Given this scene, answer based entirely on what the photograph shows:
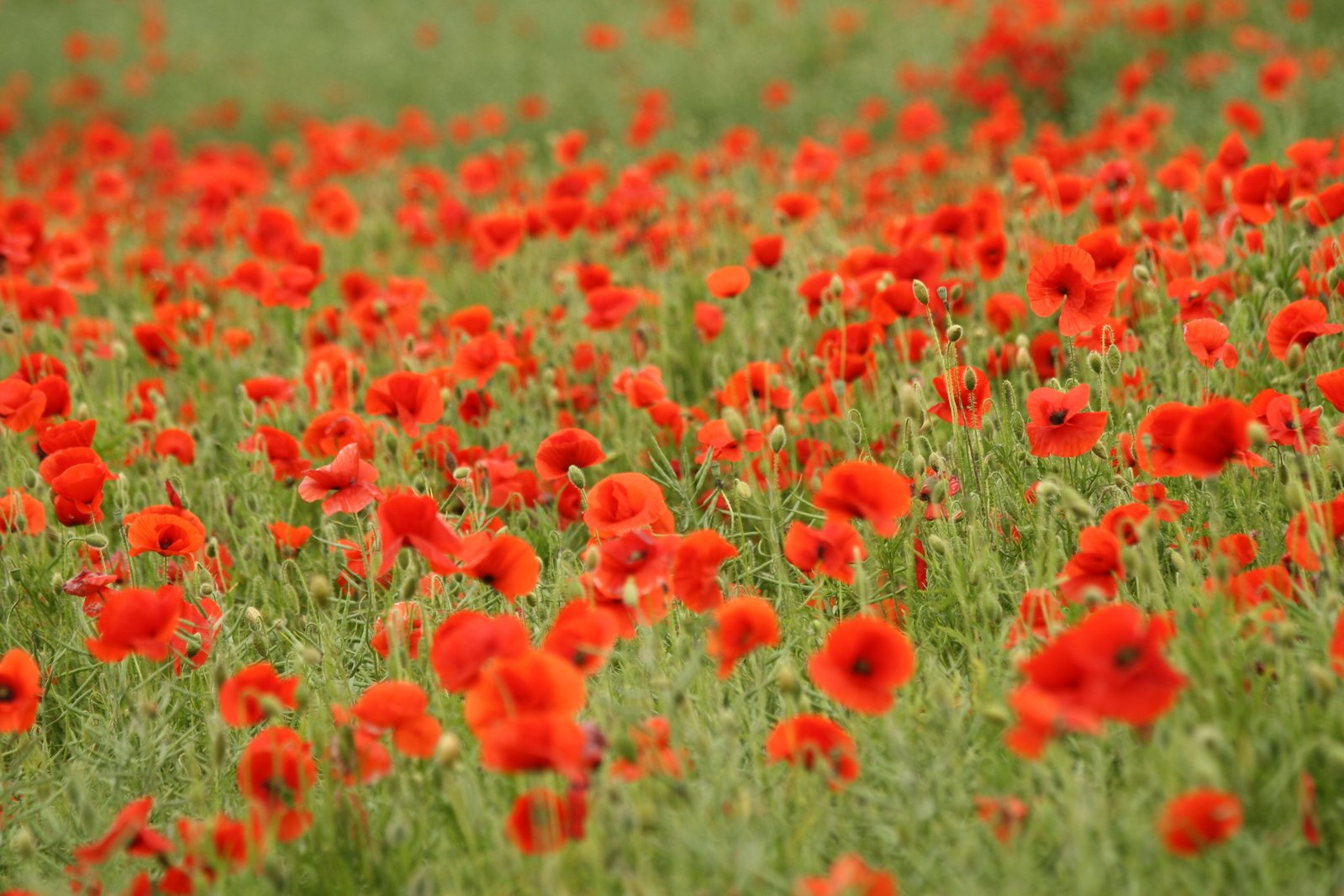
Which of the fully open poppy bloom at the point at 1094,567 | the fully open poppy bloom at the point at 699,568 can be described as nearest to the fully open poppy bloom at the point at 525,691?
the fully open poppy bloom at the point at 699,568

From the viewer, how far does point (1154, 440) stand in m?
1.88

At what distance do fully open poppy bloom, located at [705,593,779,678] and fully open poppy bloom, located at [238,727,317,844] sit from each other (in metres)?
0.58

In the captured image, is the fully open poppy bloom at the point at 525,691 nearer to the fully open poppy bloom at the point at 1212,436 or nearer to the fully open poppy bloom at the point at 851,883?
the fully open poppy bloom at the point at 851,883

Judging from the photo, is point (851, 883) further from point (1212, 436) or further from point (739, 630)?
point (1212, 436)

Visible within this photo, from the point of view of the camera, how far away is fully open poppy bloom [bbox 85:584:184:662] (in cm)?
172

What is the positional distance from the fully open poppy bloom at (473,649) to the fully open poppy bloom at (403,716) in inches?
3.5

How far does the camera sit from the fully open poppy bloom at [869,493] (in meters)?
1.72

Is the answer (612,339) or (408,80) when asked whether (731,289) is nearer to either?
(612,339)

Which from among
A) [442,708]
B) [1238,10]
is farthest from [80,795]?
[1238,10]

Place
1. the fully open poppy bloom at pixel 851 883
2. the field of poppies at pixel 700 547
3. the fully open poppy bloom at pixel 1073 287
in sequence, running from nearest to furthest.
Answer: the fully open poppy bloom at pixel 851 883 < the field of poppies at pixel 700 547 < the fully open poppy bloom at pixel 1073 287

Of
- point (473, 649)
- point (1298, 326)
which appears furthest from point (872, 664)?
point (1298, 326)

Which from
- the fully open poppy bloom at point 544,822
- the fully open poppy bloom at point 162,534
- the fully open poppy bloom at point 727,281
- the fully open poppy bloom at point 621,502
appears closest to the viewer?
the fully open poppy bloom at point 544,822

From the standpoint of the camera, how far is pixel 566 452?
7.54 feet

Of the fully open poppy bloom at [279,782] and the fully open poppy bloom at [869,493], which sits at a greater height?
the fully open poppy bloom at [869,493]
